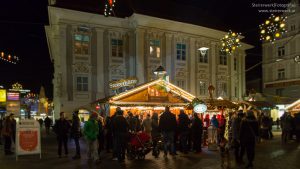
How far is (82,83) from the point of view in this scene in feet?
95.0

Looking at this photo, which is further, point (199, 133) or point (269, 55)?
point (269, 55)

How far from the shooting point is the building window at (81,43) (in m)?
A: 28.5

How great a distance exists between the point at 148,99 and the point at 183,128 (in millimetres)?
7488

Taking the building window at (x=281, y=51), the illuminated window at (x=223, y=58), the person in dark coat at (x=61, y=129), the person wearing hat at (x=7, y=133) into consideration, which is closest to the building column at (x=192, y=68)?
the illuminated window at (x=223, y=58)

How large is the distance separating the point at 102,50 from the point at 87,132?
18152 mm

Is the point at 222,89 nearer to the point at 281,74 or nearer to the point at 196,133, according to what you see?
the point at 281,74

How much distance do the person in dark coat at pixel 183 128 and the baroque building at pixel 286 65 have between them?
2332cm

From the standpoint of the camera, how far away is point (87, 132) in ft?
40.2

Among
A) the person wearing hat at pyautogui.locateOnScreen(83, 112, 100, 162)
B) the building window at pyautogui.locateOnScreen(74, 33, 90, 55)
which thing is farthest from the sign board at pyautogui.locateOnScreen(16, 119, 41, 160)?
the building window at pyautogui.locateOnScreen(74, 33, 90, 55)

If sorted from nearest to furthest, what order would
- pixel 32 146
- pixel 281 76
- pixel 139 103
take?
pixel 32 146 → pixel 139 103 → pixel 281 76

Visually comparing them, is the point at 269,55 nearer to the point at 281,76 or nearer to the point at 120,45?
the point at 281,76

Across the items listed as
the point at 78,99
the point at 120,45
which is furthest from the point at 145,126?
the point at 120,45

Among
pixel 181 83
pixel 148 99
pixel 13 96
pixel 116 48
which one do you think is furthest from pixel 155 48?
pixel 13 96

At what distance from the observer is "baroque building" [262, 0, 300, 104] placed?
3909cm
